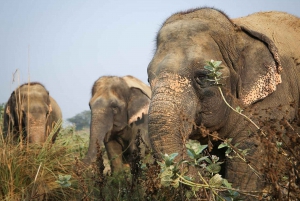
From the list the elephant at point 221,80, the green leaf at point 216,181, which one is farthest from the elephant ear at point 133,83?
the green leaf at point 216,181

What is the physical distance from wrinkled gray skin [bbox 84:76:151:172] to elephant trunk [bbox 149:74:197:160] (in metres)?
6.98

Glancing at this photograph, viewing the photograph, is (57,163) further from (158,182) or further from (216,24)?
(158,182)

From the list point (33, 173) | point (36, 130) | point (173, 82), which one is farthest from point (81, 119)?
point (173, 82)

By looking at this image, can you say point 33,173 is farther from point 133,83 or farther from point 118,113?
point 133,83

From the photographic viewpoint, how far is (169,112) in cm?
441

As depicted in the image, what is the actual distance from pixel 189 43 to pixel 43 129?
834cm

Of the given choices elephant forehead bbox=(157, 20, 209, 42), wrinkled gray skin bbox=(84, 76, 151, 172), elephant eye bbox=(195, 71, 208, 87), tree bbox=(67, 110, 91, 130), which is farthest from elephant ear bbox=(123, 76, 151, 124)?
tree bbox=(67, 110, 91, 130)

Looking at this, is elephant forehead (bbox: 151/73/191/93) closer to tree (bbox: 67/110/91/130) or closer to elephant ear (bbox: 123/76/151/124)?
elephant ear (bbox: 123/76/151/124)

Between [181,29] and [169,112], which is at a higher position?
[181,29]

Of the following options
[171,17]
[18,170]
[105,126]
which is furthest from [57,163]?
[105,126]

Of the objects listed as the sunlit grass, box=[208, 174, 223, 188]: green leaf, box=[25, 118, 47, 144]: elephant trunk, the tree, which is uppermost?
box=[208, 174, 223, 188]: green leaf

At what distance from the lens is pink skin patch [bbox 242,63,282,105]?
16.6 ft

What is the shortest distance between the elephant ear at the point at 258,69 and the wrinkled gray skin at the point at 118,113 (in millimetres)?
6635

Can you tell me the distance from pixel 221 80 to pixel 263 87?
1.74ft
